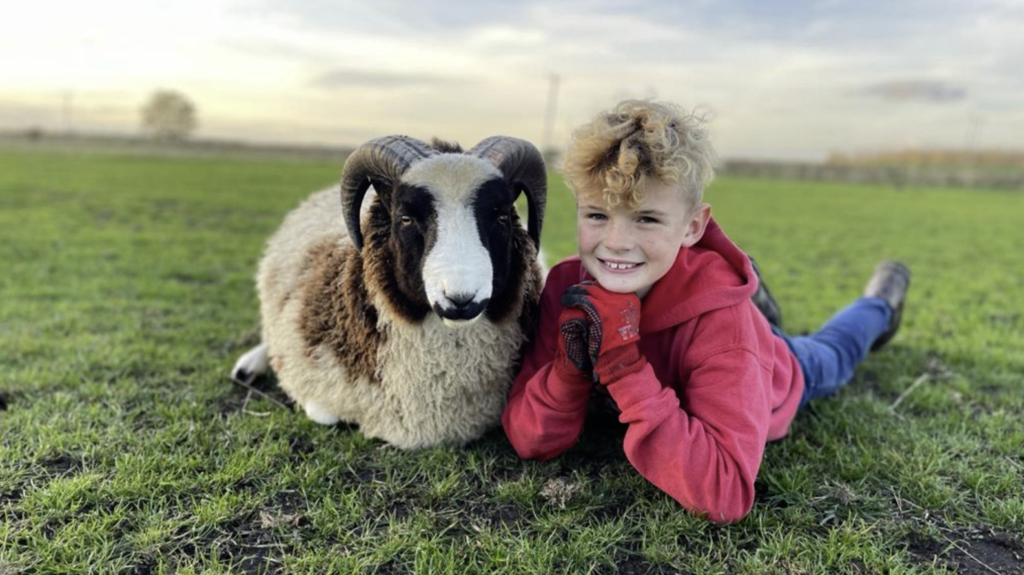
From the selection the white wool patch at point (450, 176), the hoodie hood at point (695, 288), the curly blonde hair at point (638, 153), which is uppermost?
the curly blonde hair at point (638, 153)

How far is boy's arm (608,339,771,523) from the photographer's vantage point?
8.95 feet

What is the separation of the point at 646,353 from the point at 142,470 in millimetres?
2586

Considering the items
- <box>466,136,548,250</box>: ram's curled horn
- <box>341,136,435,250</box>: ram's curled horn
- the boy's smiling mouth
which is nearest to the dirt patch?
the boy's smiling mouth

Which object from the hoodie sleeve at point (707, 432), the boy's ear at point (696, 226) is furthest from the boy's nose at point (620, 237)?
the hoodie sleeve at point (707, 432)

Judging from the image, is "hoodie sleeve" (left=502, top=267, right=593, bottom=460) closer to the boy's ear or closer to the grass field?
the grass field

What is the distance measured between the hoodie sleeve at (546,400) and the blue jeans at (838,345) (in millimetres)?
1767

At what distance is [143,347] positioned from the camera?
16.8ft

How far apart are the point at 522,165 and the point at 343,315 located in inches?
52.6

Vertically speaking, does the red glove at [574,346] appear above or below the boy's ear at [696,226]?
below

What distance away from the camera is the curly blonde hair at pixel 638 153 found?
2.68m

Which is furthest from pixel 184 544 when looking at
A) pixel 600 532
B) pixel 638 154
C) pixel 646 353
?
pixel 638 154

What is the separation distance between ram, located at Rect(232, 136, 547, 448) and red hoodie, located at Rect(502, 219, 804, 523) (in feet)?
0.85

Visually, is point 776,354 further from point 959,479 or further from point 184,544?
point 184,544

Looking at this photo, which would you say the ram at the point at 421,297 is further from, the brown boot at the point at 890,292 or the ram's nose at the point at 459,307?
the brown boot at the point at 890,292
